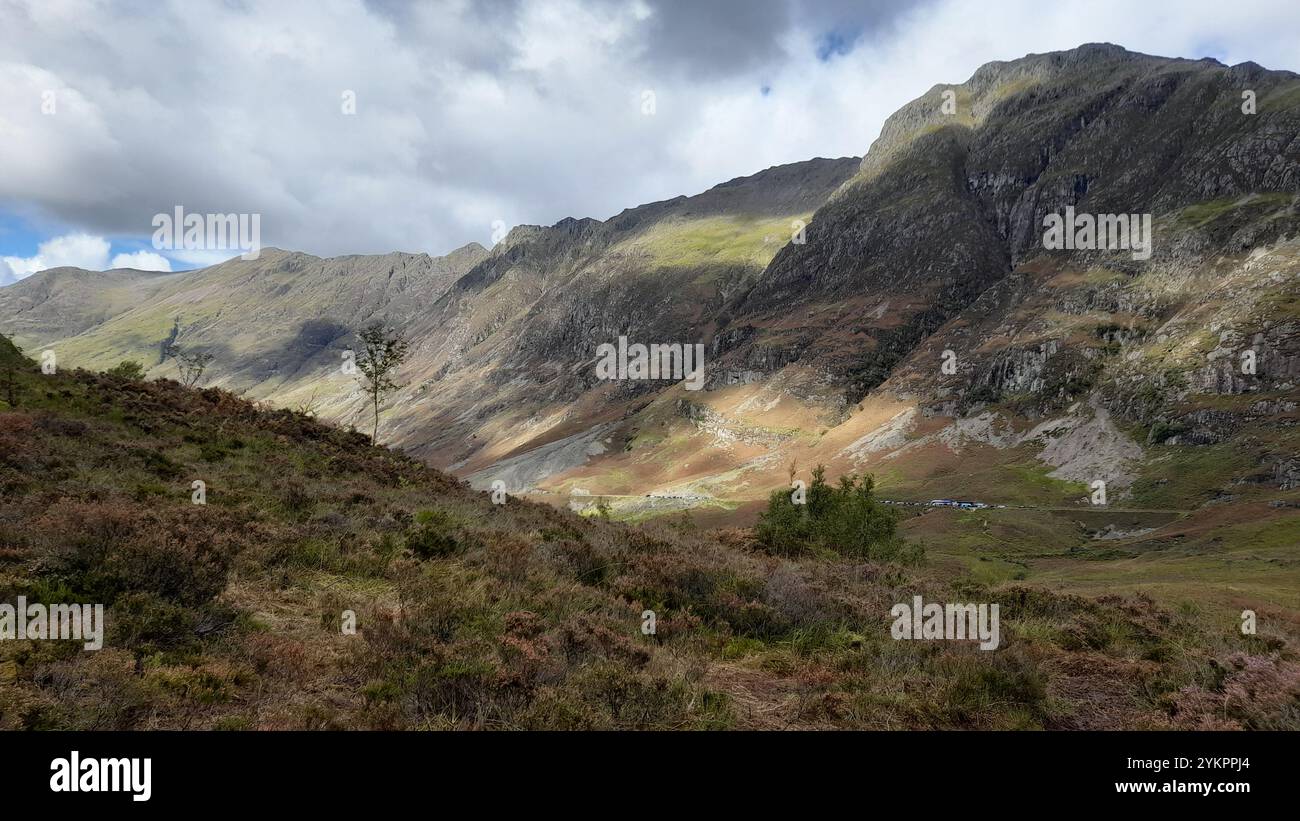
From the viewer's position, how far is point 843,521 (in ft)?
108

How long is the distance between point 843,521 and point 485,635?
27.2 meters

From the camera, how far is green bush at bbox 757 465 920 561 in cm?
3069

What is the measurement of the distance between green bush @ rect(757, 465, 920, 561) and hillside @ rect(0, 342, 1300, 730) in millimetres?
14225

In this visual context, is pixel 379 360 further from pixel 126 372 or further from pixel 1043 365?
pixel 1043 365

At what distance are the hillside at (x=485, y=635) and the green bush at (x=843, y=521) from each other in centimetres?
1423

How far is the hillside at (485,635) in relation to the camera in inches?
263

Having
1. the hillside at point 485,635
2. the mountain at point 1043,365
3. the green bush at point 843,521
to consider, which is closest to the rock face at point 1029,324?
the mountain at point 1043,365
